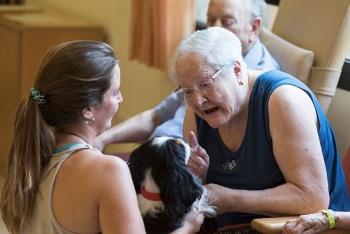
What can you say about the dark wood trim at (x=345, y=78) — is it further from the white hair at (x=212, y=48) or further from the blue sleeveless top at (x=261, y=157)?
the white hair at (x=212, y=48)

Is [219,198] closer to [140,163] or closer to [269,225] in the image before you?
[269,225]

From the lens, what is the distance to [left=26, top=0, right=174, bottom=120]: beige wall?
12.1ft

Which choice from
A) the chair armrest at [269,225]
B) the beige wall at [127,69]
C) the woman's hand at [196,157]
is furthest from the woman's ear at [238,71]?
the beige wall at [127,69]

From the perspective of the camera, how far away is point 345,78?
7.80 feet

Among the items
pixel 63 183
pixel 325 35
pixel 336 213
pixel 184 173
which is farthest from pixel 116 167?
pixel 325 35

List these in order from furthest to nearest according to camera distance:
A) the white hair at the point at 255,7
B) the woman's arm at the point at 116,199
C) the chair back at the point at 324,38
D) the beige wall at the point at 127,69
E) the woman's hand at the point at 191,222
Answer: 1. the beige wall at the point at 127,69
2. the white hair at the point at 255,7
3. the chair back at the point at 324,38
4. the woman's hand at the point at 191,222
5. the woman's arm at the point at 116,199

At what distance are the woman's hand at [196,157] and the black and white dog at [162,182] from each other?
0.74 feet

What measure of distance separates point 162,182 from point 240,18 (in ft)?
3.63

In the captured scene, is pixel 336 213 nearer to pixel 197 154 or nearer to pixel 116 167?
pixel 197 154

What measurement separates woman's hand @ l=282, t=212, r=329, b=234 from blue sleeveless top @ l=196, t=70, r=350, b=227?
19 cm

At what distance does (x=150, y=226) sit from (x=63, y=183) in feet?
1.05

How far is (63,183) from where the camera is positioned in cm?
140

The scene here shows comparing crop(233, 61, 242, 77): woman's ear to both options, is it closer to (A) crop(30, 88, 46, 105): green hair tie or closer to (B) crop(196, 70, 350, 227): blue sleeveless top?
(B) crop(196, 70, 350, 227): blue sleeveless top

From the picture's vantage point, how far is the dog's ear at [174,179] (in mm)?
1531
